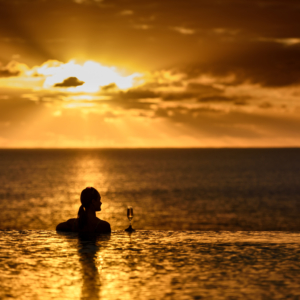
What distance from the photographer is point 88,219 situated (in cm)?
1558

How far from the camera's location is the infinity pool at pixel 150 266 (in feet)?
30.1

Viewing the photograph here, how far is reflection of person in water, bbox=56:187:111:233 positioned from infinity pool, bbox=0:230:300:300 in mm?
403

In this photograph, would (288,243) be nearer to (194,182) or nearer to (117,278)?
(117,278)

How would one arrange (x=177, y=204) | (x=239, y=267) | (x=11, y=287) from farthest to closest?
1. (x=177, y=204)
2. (x=239, y=267)
3. (x=11, y=287)

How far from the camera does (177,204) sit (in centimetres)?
7538

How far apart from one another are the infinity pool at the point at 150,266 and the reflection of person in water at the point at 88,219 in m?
0.40

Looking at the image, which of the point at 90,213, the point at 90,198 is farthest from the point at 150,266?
the point at 90,213

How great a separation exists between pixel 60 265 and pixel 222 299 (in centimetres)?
403

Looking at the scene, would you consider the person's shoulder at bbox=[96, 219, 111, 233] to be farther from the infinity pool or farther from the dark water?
the dark water

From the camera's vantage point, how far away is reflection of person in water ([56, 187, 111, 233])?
47.9 ft

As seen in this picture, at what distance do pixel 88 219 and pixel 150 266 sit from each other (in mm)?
4702

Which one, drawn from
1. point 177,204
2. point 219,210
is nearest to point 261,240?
point 219,210

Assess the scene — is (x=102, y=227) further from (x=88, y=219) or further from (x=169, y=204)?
(x=169, y=204)

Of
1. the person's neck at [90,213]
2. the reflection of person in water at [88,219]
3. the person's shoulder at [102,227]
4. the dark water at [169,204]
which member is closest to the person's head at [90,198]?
the reflection of person in water at [88,219]
